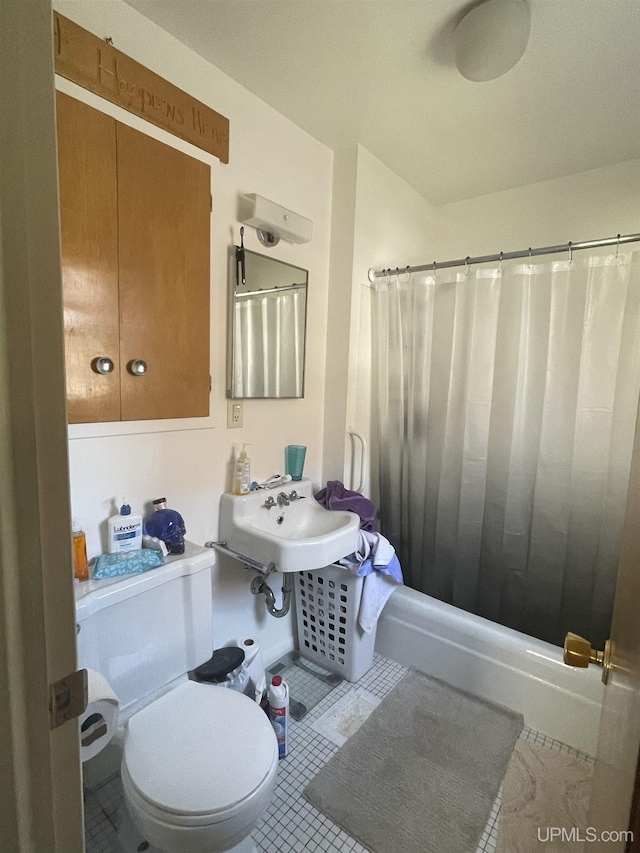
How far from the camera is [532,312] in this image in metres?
1.75

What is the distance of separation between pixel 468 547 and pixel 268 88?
212 cm

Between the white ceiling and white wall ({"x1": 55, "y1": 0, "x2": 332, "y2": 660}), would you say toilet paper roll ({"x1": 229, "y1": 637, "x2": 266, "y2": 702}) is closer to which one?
white wall ({"x1": 55, "y1": 0, "x2": 332, "y2": 660})

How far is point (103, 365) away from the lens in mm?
1208

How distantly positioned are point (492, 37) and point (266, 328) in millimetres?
1161

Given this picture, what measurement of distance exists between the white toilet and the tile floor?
128mm

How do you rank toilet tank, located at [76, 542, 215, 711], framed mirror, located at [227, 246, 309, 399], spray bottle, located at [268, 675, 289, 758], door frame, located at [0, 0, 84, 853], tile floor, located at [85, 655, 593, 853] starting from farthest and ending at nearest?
framed mirror, located at [227, 246, 309, 399], spray bottle, located at [268, 675, 289, 758], tile floor, located at [85, 655, 593, 853], toilet tank, located at [76, 542, 215, 711], door frame, located at [0, 0, 84, 853]

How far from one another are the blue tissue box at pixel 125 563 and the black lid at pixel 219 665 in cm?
45

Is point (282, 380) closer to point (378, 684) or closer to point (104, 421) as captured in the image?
point (104, 421)

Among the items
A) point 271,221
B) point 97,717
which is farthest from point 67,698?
point 271,221

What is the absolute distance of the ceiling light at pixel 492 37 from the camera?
1.15 meters

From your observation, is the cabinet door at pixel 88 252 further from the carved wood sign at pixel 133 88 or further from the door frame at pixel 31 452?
the door frame at pixel 31 452

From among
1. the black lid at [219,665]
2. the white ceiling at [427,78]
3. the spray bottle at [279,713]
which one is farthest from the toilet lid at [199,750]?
the white ceiling at [427,78]

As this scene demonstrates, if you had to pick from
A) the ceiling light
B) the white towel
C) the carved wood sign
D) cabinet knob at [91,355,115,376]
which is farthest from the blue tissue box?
the ceiling light

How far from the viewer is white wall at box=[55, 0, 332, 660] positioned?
1250 mm
